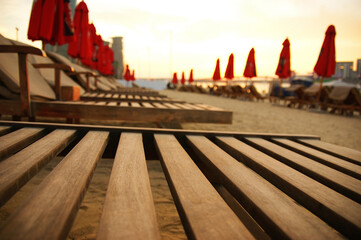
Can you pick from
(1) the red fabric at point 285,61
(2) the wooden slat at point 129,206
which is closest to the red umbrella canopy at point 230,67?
(1) the red fabric at point 285,61

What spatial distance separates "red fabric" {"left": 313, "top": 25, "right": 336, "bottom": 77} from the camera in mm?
8289

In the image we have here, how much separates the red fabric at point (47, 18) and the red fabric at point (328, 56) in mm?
8871

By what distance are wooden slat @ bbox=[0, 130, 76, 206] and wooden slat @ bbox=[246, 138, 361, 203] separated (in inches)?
44.7

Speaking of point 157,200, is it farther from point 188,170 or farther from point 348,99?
point 348,99

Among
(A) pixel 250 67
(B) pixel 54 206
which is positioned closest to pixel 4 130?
(B) pixel 54 206

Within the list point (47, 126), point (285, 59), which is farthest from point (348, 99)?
point (47, 126)

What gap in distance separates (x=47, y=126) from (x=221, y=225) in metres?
1.38

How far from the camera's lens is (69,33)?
15.5ft

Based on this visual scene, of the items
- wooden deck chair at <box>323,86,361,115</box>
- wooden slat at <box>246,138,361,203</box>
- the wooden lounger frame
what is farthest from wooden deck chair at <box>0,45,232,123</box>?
wooden deck chair at <box>323,86,361,115</box>

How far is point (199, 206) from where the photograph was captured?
2.07 feet

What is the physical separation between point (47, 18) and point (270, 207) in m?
5.02

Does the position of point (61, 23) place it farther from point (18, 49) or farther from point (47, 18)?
point (18, 49)

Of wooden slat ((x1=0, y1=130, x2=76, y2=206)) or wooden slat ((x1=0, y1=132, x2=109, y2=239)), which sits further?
wooden slat ((x1=0, y1=130, x2=76, y2=206))

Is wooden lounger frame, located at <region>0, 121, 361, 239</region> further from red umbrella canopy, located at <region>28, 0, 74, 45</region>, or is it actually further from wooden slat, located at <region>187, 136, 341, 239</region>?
red umbrella canopy, located at <region>28, 0, 74, 45</region>
